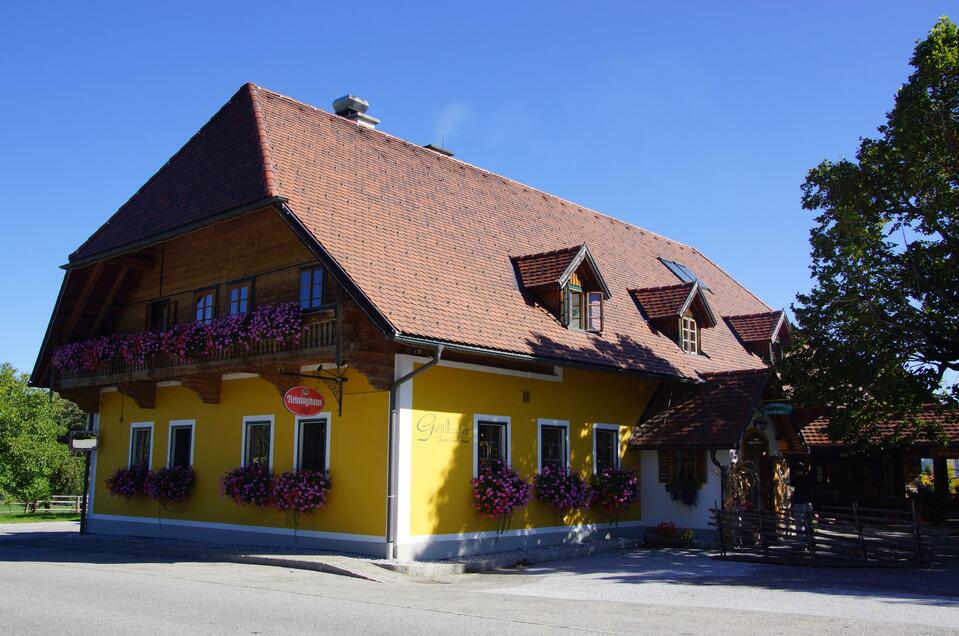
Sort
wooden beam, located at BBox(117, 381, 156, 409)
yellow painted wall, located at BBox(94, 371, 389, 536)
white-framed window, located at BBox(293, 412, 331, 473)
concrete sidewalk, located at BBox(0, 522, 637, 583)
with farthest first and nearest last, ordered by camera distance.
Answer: wooden beam, located at BBox(117, 381, 156, 409), white-framed window, located at BBox(293, 412, 331, 473), yellow painted wall, located at BBox(94, 371, 389, 536), concrete sidewalk, located at BBox(0, 522, 637, 583)

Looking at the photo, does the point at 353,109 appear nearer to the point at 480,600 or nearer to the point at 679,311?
the point at 679,311

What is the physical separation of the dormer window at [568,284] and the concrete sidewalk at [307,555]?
470cm

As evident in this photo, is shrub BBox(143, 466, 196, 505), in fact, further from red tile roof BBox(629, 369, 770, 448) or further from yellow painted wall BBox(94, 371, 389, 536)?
red tile roof BBox(629, 369, 770, 448)

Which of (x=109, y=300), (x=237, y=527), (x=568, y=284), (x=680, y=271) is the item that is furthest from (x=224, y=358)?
(x=680, y=271)

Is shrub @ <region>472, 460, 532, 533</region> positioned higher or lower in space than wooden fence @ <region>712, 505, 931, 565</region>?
higher

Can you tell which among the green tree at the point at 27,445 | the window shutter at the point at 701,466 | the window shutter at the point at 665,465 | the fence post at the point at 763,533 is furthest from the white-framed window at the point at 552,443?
the green tree at the point at 27,445

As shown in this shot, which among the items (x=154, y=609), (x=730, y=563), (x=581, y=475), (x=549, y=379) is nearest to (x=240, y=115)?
(x=549, y=379)

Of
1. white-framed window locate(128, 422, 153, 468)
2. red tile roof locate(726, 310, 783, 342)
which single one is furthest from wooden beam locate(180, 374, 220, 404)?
red tile roof locate(726, 310, 783, 342)

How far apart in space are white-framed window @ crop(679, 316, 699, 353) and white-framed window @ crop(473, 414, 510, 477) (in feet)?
22.0

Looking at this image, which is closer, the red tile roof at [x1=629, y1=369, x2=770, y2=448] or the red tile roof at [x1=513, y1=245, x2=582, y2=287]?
the red tile roof at [x1=513, y1=245, x2=582, y2=287]

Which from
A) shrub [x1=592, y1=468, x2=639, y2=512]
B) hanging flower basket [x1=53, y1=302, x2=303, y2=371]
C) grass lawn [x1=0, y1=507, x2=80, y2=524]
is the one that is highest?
hanging flower basket [x1=53, y1=302, x2=303, y2=371]

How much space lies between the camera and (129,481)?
64.5 feet

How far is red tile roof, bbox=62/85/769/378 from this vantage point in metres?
15.5

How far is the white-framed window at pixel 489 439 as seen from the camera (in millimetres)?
16359
